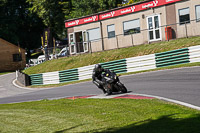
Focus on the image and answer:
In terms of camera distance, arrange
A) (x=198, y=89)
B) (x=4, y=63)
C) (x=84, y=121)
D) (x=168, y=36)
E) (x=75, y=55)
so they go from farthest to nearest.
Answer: (x=4, y=63) < (x=75, y=55) < (x=168, y=36) < (x=198, y=89) < (x=84, y=121)

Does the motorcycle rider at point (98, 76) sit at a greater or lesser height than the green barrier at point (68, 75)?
greater

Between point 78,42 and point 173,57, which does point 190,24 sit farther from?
point 78,42

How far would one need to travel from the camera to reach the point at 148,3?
27281mm

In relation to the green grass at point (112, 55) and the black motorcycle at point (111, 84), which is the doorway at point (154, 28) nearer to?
the green grass at point (112, 55)

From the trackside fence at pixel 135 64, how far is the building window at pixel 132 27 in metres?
4.50

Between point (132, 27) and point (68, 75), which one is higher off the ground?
point (132, 27)

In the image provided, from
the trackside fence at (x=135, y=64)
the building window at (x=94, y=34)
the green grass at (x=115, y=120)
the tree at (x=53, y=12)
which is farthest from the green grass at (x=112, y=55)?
the tree at (x=53, y=12)

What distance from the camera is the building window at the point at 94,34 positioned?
104ft

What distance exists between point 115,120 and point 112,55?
20935 millimetres

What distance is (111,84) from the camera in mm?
14492

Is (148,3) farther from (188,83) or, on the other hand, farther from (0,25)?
(0,25)

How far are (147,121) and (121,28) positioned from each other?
22604mm

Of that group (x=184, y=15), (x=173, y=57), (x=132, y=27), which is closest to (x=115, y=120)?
(x=173, y=57)

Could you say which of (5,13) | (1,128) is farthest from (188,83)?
(5,13)
